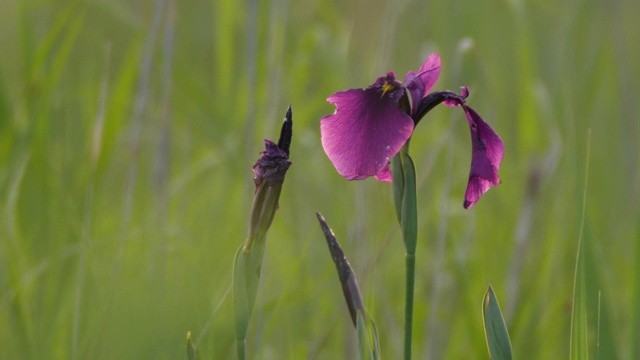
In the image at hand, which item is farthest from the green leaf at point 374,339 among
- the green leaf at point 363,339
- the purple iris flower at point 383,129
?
the purple iris flower at point 383,129

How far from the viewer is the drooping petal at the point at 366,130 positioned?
0.57m

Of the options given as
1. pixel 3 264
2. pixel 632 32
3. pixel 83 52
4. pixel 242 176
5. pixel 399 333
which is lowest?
pixel 399 333

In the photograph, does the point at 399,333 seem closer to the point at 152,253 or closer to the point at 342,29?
the point at 152,253

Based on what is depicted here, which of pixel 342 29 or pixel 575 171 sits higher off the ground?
pixel 342 29

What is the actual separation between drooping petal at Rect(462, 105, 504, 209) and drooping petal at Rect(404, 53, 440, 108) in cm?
4

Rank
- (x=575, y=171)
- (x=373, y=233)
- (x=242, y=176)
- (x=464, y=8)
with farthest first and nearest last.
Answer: (x=464, y=8) → (x=373, y=233) → (x=242, y=176) → (x=575, y=171)

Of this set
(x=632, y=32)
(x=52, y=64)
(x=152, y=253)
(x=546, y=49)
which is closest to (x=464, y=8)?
(x=546, y=49)

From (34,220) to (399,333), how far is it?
59 cm

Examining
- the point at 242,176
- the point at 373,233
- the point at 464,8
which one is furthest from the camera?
the point at 464,8

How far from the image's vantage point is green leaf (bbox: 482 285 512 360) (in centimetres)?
60

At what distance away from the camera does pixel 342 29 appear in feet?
5.73

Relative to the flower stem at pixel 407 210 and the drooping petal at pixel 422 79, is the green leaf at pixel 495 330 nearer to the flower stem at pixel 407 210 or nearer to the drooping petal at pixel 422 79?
the flower stem at pixel 407 210

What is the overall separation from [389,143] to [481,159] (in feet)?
0.36

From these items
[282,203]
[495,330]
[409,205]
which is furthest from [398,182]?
[282,203]
